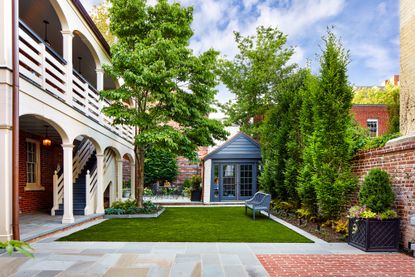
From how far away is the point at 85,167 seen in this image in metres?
Answer: 11.8

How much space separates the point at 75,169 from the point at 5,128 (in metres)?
6.07

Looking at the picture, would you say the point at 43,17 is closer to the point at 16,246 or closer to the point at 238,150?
the point at 16,246

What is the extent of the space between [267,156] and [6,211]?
9.72m

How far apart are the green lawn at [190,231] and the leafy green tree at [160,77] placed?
98.6 inches

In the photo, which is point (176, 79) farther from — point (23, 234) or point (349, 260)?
point (349, 260)

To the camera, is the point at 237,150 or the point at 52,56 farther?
the point at 237,150

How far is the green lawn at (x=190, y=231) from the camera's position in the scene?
6688mm

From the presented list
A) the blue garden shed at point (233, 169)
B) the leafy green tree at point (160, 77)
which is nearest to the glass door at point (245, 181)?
the blue garden shed at point (233, 169)

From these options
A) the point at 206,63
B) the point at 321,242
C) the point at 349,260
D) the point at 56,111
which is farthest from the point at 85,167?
the point at 349,260

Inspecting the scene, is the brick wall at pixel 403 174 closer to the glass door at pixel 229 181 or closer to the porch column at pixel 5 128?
the porch column at pixel 5 128

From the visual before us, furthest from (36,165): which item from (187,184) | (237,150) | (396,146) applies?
(396,146)

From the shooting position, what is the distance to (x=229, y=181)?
15.3 m

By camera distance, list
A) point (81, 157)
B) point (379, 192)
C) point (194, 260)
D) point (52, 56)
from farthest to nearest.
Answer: point (81, 157) → point (52, 56) → point (379, 192) → point (194, 260)

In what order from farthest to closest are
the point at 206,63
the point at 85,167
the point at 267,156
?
the point at 267,156 → the point at 85,167 → the point at 206,63
